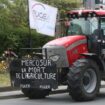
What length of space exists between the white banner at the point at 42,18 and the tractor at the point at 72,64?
53 cm

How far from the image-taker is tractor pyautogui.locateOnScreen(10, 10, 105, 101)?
1619cm

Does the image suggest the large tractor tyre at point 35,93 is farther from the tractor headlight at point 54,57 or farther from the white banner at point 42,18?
the white banner at point 42,18

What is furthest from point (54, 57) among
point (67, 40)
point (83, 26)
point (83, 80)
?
point (83, 26)

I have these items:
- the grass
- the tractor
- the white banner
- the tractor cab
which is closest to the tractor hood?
Answer: the tractor

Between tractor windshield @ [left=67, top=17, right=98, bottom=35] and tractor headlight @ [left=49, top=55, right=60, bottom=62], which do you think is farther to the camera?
tractor windshield @ [left=67, top=17, right=98, bottom=35]

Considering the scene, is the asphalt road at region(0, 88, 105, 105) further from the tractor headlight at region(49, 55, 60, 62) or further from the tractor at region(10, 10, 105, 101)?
the tractor headlight at region(49, 55, 60, 62)

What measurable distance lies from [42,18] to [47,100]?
2.54 metres

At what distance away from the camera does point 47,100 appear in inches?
667

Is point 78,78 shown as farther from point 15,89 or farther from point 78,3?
point 78,3

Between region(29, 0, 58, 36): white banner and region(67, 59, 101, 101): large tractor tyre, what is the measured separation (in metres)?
1.69

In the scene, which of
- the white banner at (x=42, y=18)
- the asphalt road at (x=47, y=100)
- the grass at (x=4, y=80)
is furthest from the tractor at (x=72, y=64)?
the grass at (x=4, y=80)

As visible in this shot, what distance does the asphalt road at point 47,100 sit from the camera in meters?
16.1

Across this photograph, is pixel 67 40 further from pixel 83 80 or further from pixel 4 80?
pixel 4 80

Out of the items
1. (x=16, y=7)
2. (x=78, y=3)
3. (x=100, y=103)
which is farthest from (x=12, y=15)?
(x=100, y=103)
